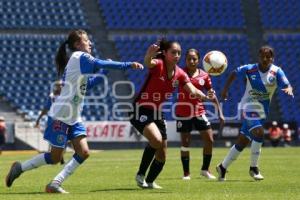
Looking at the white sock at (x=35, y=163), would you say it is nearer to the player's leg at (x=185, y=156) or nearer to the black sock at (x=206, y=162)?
the player's leg at (x=185, y=156)

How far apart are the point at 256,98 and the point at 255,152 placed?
995mm

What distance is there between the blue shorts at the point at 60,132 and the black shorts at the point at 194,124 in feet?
14.9

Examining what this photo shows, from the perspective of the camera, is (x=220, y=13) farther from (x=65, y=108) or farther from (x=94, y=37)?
(x=65, y=108)

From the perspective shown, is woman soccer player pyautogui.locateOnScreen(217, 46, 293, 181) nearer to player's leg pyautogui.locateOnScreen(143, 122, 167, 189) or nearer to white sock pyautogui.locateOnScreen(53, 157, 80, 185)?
player's leg pyautogui.locateOnScreen(143, 122, 167, 189)

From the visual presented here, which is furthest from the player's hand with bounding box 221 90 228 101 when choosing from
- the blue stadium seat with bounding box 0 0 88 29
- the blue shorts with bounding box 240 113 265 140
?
the blue stadium seat with bounding box 0 0 88 29

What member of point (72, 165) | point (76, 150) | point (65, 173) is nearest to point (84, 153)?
point (76, 150)

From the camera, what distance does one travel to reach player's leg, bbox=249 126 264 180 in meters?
14.3

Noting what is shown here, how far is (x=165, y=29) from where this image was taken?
43406 millimetres

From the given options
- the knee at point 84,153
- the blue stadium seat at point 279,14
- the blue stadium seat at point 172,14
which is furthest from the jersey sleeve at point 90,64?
the blue stadium seat at point 279,14

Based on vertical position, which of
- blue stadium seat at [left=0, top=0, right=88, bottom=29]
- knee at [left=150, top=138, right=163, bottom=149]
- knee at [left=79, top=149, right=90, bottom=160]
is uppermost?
blue stadium seat at [left=0, top=0, right=88, bottom=29]

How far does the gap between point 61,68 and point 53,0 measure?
31014 mm

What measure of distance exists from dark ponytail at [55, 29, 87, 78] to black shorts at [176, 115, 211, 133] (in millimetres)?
4551

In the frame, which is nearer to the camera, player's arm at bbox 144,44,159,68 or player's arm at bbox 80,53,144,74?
player's arm at bbox 80,53,144,74

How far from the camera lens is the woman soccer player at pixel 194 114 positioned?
50.8ft
